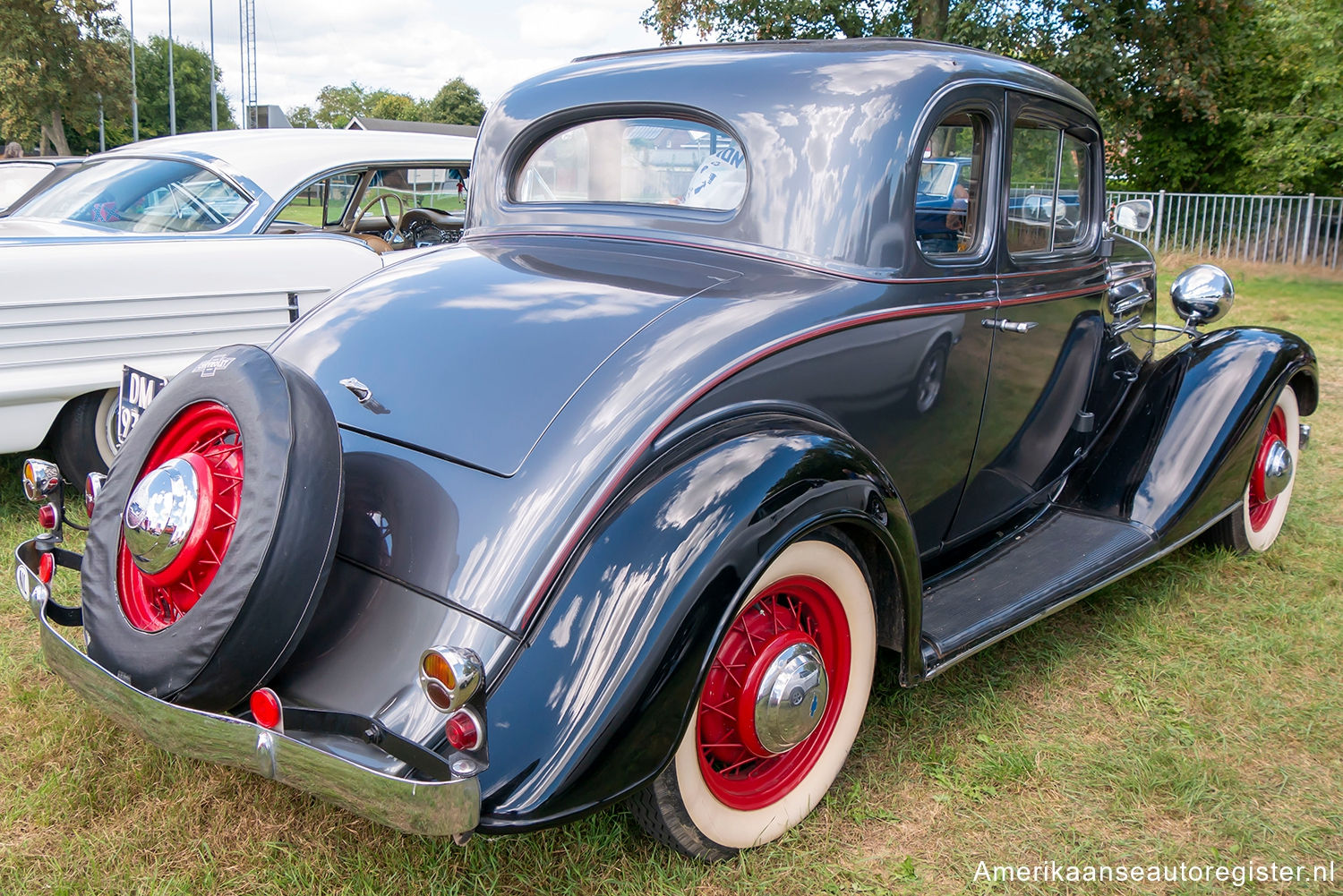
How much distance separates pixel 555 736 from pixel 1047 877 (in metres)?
1.29

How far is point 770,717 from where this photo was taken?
6.90ft

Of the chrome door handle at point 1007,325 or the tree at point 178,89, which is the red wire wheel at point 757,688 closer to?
the chrome door handle at point 1007,325

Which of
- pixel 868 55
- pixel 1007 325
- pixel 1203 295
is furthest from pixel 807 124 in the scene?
pixel 1203 295

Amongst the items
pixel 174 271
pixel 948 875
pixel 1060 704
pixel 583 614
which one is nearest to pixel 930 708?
pixel 1060 704

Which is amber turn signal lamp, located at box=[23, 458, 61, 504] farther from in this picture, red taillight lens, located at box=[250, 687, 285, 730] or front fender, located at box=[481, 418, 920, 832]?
front fender, located at box=[481, 418, 920, 832]

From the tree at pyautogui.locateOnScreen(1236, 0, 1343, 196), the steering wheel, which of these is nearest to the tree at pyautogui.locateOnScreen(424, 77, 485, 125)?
the tree at pyautogui.locateOnScreen(1236, 0, 1343, 196)

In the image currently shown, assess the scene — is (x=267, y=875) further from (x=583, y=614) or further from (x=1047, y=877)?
(x=1047, y=877)

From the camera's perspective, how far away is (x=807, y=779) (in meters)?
2.33

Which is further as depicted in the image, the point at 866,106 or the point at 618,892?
the point at 866,106

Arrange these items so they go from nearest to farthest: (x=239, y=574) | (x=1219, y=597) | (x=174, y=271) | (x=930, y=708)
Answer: (x=239, y=574), (x=930, y=708), (x=1219, y=597), (x=174, y=271)

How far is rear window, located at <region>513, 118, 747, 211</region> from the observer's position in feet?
9.06

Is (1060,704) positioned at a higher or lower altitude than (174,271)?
lower

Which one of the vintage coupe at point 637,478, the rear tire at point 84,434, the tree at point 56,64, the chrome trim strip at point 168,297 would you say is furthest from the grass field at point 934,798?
the tree at point 56,64

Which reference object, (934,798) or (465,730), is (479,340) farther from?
(934,798)
